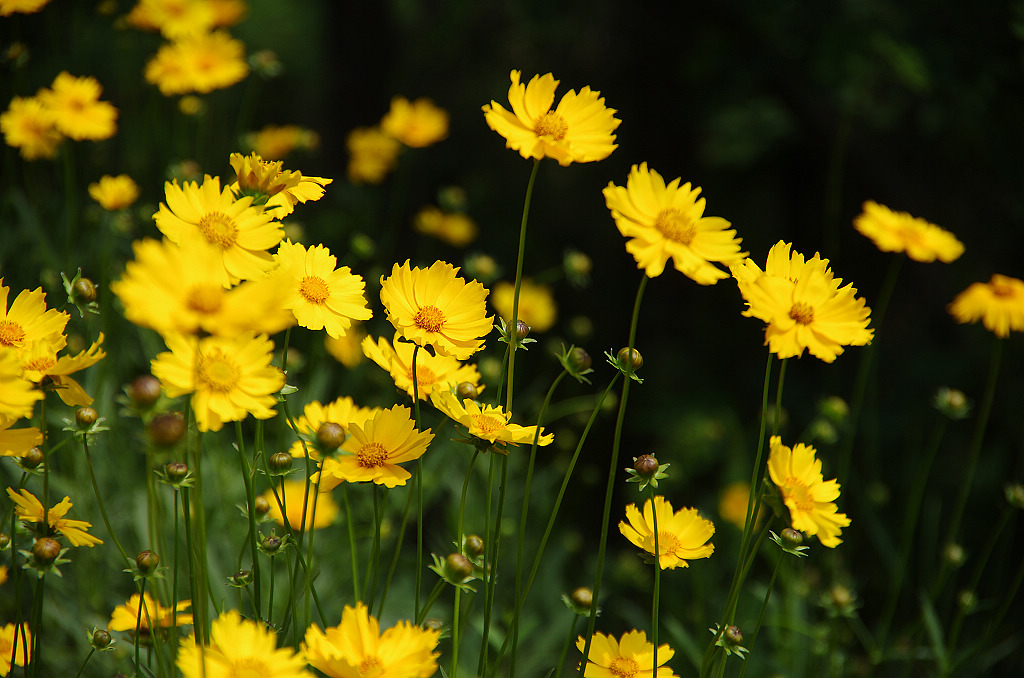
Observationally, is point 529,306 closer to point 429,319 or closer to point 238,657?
point 429,319

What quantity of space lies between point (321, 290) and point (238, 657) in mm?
305

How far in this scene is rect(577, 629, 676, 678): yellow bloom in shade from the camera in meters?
0.63

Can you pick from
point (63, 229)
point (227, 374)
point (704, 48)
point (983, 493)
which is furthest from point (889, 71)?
point (63, 229)

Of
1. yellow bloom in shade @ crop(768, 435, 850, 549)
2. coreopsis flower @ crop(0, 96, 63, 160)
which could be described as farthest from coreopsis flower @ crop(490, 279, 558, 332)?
yellow bloom in shade @ crop(768, 435, 850, 549)

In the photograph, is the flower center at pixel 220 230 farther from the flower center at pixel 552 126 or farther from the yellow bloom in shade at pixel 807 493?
the yellow bloom in shade at pixel 807 493

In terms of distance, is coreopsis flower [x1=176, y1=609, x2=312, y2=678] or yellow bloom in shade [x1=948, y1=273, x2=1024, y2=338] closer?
coreopsis flower [x1=176, y1=609, x2=312, y2=678]

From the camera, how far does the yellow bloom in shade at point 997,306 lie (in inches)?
43.3

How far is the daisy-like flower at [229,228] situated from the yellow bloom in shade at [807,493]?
0.46 metres

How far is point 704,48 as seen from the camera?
191 cm

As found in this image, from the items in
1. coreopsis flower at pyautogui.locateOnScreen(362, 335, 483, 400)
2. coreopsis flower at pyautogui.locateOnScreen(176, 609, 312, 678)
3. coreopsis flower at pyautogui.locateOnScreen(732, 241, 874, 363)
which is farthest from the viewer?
coreopsis flower at pyautogui.locateOnScreen(362, 335, 483, 400)

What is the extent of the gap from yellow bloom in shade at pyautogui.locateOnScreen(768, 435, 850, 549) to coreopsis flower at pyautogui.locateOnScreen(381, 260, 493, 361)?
285 mm

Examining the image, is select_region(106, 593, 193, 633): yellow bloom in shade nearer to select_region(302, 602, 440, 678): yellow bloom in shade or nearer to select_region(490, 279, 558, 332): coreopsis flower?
select_region(302, 602, 440, 678): yellow bloom in shade

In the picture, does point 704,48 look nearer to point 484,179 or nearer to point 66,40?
point 484,179

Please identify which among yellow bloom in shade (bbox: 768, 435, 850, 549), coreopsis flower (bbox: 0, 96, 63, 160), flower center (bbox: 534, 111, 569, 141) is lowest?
yellow bloom in shade (bbox: 768, 435, 850, 549)
